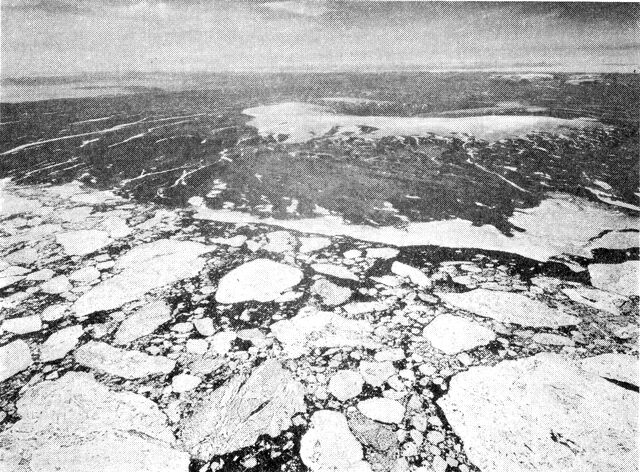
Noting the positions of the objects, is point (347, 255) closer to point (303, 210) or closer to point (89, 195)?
point (303, 210)

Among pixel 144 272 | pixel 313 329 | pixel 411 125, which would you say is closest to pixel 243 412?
pixel 313 329

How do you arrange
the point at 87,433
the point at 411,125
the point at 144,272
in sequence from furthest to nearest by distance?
the point at 411,125
the point at 144,272
the point at 87,433

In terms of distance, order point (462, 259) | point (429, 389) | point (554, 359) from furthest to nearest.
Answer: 1. point (462, 259)
2. point (554, 359)
3. point (429, 389)

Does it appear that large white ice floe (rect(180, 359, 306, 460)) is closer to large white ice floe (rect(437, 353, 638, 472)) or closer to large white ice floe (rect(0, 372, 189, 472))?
large white ice floe (rect(0, 372, 189, 472))

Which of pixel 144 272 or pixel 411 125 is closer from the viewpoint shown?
pixel 144 272

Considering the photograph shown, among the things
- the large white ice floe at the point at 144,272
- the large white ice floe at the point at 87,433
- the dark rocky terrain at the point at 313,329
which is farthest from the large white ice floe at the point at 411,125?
the large white ice floe at the point at 87,433

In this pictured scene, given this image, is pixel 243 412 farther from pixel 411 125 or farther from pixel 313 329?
pixel 411 125

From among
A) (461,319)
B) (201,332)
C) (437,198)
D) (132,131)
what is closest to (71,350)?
(201,332)

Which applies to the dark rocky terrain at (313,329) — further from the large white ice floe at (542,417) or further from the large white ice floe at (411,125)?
the large white ice floe at (411,125)
